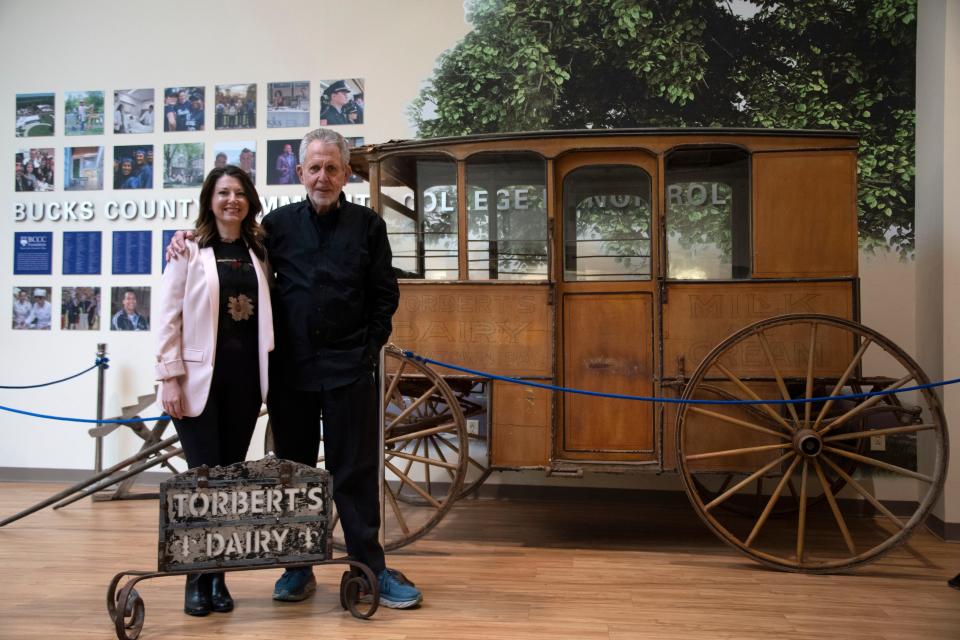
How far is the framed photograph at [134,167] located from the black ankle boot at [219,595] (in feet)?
12.4

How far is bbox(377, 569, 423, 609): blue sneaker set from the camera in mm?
3156

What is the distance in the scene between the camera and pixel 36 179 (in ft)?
20.1

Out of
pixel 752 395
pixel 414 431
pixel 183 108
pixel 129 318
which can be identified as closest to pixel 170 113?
pixel 183 108

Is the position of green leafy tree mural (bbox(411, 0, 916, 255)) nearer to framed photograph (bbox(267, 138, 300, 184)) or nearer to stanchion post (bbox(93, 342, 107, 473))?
framed photograph (bbox(267, 138, 300, 184))

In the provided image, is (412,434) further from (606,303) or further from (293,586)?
(606,303)

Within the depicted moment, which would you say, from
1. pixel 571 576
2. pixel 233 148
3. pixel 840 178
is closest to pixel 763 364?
pixel 840 178

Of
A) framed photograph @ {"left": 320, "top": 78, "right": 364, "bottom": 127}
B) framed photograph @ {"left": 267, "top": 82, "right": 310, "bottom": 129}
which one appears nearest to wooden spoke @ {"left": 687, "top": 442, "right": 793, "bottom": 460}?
framed photograph @ {"left": 320, "top": 78, "right": 364, "bottom": 127}

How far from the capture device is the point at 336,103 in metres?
5.74

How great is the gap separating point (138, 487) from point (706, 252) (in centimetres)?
443

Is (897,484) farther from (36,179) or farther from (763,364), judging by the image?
(36,179)

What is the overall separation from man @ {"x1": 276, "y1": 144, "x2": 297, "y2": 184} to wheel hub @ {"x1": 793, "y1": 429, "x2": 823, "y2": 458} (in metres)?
3.89

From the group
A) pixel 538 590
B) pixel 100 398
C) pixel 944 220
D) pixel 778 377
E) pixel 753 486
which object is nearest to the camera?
pixel 538 590

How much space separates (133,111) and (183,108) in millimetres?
413

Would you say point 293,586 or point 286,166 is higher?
point 286,166
